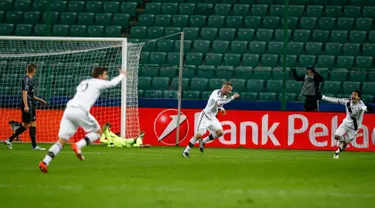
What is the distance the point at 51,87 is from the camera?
2586cm

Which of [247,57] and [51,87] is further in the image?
[247,57]

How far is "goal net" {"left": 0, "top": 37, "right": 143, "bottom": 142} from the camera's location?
23.9m

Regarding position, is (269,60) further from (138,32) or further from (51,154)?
(51,154)

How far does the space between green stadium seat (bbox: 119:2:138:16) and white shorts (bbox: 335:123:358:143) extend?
14.7m

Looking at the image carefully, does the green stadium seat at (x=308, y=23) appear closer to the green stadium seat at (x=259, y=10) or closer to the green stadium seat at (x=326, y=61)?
the green stadium seat at (x=259, y=10)

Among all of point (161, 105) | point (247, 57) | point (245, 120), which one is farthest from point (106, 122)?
point (247, 57)

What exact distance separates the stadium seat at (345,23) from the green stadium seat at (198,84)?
6261 mm

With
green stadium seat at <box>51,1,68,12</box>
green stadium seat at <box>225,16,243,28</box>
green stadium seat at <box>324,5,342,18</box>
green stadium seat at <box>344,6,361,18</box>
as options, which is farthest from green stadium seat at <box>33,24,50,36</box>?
green stadium seat at <box>344,6,361,18</box>

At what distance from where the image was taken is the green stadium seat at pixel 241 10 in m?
32.1

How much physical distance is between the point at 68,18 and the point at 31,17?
161 cm

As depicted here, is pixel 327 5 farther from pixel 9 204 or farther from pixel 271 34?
pixel 9 204

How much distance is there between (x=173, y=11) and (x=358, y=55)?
786cm

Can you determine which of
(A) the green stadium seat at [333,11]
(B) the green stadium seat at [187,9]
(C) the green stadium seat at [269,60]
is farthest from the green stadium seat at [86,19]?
(A) the green stadium seat at [333,11]

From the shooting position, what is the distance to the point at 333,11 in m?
31.6
